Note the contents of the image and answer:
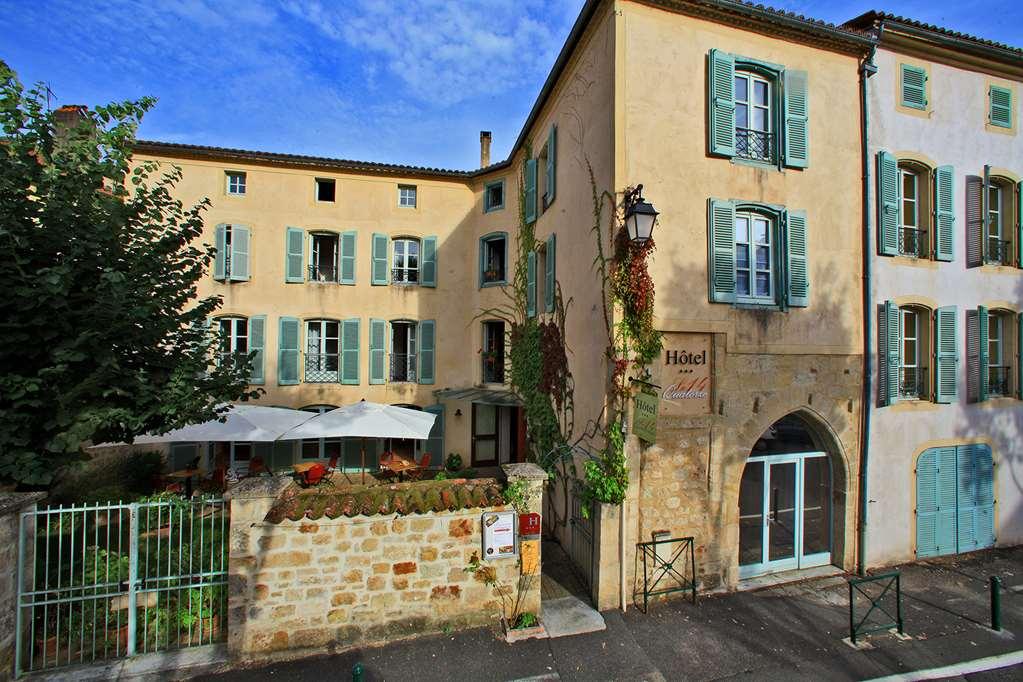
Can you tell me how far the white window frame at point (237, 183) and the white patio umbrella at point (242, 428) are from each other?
691 centimetres

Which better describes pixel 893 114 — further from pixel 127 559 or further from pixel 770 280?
pixel 127 559

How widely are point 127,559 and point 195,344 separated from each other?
280 cm

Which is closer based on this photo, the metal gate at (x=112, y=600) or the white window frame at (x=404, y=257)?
the metal gate at (x=112, y=600)


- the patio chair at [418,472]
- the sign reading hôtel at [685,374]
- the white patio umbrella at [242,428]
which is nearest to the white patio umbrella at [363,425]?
the white patio umbrella at [242,428]

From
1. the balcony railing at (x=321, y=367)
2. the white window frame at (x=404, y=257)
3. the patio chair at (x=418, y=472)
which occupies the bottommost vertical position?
the patio chair at (x=418, y=472)

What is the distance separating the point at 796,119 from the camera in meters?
7.16

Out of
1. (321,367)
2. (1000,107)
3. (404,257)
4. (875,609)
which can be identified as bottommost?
(875,609)

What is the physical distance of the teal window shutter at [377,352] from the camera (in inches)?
537

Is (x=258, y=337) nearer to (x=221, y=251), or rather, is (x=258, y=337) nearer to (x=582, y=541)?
(x=221, y=251)

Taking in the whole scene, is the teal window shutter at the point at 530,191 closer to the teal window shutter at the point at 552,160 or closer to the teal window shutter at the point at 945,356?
the teal window shutter at the point at 552,160

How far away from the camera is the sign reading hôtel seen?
659cm

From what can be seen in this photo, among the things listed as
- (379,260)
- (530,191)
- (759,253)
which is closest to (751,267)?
(759,253)

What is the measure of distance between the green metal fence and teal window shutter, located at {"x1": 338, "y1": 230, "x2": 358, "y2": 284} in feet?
43.6

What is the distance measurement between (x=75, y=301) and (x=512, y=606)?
6292 millimetres
